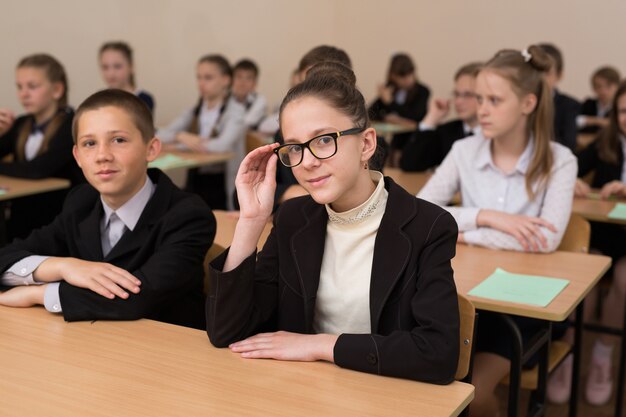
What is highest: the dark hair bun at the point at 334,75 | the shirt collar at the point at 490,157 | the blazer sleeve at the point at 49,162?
the dark hair bun at the point at 334,75

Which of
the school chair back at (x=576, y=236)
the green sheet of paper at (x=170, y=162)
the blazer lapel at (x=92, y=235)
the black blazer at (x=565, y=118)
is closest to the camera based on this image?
the blazer lapel at (x=92, y=235)

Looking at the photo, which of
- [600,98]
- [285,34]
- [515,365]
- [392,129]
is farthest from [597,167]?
[285,34]

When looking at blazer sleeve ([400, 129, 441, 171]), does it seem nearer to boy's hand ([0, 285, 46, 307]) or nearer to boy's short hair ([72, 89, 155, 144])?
boy's short hair ([72, 89, 155, 144])

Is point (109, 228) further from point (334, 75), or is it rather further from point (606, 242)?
point (606, 242)

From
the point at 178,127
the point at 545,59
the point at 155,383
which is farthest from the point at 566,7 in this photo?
the point at 155,383

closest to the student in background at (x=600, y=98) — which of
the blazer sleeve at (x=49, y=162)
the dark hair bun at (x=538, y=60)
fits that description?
the dark hair bun at (x=538, y=60)

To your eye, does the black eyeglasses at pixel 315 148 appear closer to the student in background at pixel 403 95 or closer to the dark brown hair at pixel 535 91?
the dark brown hair at pixel 535 91

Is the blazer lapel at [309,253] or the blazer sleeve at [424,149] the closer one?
the blazer lapel at [309,253]

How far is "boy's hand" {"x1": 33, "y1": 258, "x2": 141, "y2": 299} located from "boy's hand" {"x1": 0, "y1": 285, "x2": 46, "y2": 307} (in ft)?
0.17

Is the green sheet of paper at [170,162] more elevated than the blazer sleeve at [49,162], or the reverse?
the blazer sleeve at [49,162]

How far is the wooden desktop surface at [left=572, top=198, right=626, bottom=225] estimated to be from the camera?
117 inches

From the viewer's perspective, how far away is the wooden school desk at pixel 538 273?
190 centimetres

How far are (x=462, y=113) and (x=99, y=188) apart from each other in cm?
241

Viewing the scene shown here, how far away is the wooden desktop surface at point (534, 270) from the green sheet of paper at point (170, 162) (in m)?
2.10
